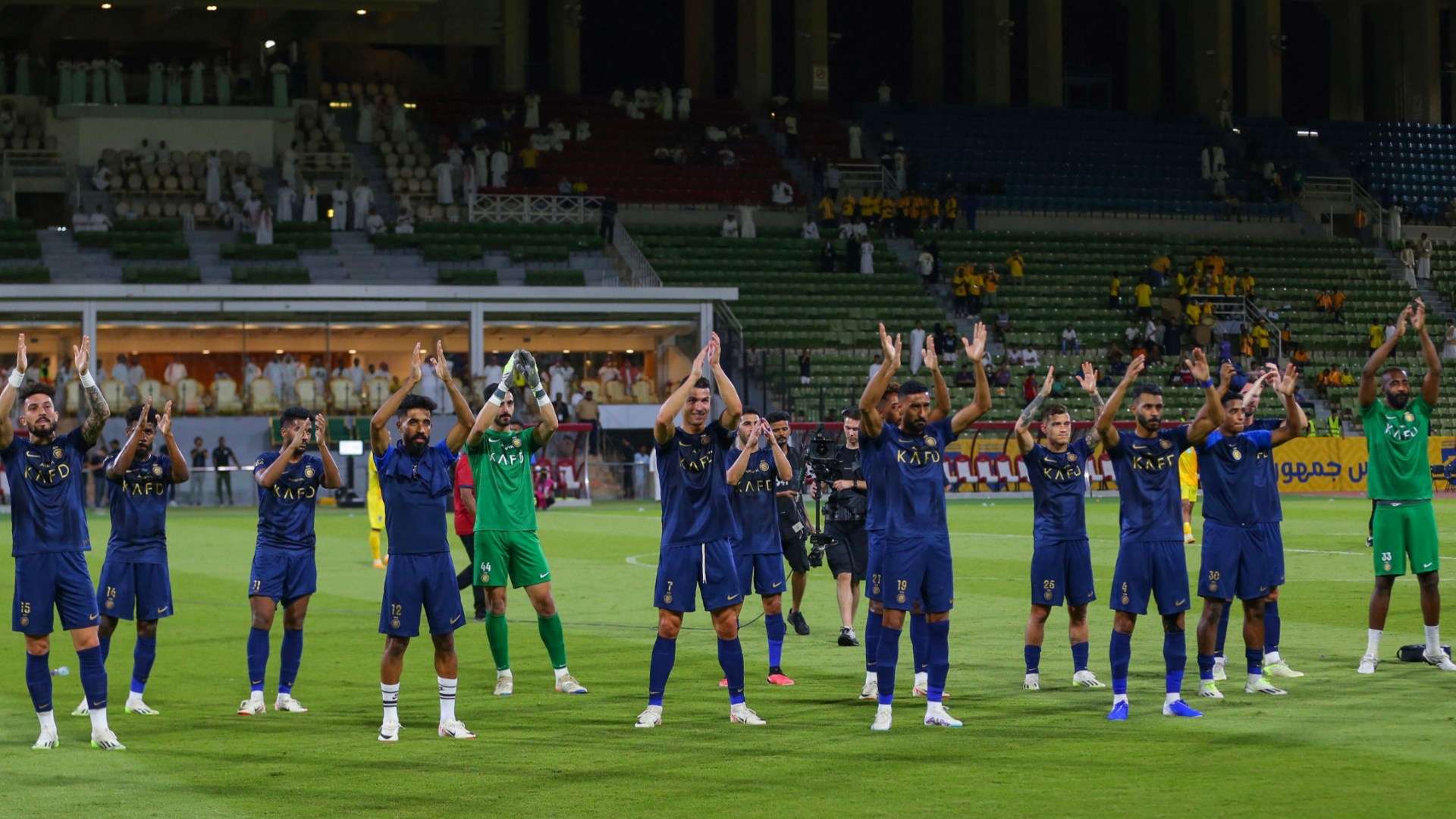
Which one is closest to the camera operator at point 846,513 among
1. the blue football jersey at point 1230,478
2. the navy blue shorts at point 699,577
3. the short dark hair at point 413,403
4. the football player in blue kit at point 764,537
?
the football player in blue kit at point 764,537

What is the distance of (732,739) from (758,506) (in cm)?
324

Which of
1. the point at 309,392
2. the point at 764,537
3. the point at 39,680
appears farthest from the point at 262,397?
the point at 39,680

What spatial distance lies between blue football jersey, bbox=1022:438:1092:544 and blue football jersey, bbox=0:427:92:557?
6636 mm

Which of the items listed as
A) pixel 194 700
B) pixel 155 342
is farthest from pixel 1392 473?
pixel 155 342

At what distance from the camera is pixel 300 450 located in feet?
45.1

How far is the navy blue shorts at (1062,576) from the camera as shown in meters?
14.2

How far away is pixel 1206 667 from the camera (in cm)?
1347

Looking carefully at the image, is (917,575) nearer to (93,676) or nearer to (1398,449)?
(1398,449)

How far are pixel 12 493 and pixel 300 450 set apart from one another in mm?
2177

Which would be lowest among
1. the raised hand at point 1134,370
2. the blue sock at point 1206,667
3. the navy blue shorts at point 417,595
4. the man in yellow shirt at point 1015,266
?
the blue sock at point 1206,667

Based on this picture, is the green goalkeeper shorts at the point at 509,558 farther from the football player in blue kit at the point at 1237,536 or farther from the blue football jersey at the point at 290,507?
the football player in blue kit at the point at 1237,536

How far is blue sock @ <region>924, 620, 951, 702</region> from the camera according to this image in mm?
12414

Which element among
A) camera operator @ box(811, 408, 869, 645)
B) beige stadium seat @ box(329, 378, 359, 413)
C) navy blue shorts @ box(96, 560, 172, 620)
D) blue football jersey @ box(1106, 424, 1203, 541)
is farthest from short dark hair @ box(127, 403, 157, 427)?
beige stadium seat @ box(329, 378, 359, 413)

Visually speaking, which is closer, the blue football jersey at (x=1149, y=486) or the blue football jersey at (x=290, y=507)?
the blue football jersey at (x=1149, y=486)
